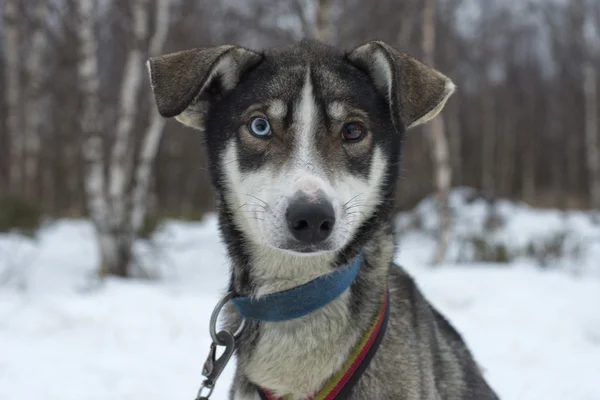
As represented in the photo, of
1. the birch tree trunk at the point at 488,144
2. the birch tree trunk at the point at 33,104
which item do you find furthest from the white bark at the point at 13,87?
the birch tree trunk at the point at 488,144

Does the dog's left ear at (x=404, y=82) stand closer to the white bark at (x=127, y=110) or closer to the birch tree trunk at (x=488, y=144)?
the white bark at (x=127, y=110)

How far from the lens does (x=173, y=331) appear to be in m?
5.31

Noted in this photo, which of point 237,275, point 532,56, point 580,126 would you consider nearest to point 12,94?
point 237,275

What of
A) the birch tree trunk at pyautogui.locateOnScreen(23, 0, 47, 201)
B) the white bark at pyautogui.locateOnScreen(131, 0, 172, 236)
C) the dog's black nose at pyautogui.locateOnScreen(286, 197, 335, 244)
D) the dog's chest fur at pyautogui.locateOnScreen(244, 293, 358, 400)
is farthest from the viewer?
the birch tree trunk at pyautogui.locateOnScreen(23, 0, 47, 201)

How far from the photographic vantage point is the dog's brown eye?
219 cm

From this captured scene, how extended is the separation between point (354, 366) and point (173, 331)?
356 centimetres

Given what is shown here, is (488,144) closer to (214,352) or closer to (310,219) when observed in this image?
(214,352)

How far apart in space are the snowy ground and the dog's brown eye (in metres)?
1.84

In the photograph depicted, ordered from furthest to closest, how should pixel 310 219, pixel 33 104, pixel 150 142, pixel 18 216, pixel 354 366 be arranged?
pixel 33 104
pixel 18 216
pixel 150 142
pixel 354 366
pixel 310 219

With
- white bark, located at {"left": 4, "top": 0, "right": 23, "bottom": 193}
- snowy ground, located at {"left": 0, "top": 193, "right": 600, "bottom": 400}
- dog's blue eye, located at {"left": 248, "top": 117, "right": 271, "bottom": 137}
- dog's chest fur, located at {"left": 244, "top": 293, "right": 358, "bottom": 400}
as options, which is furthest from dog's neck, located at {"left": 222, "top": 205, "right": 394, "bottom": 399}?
white bark, located at {"left": 4, "top": 0, "right": 23, "bottom": 193}

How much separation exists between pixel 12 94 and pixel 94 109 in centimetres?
795

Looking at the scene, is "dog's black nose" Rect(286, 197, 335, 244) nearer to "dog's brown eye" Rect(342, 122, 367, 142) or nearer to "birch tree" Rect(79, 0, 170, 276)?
"dog's brown eye" Rect(342, 122, 367, 142)

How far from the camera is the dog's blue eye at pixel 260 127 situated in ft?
7.14

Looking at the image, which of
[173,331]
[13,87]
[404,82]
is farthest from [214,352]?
[13,87]
